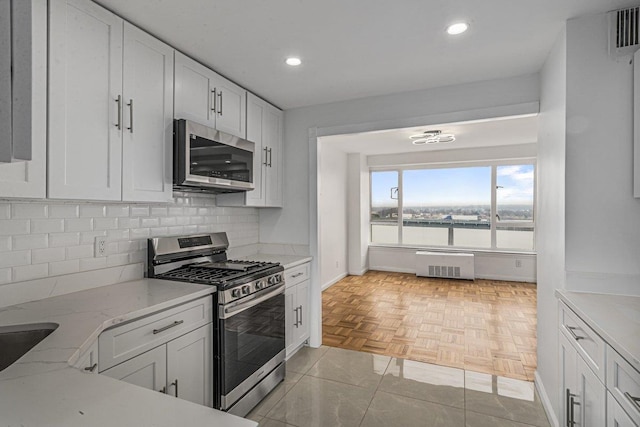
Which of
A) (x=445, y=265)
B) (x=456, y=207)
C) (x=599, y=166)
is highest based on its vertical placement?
(x=599, y=166)

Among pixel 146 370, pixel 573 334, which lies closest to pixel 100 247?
pixel 146 370

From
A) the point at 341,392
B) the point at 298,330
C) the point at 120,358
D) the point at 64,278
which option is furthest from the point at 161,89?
the point at 341,392

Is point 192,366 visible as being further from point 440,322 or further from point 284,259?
point 440,322

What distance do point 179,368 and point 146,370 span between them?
0.22m

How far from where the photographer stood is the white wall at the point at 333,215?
543cm

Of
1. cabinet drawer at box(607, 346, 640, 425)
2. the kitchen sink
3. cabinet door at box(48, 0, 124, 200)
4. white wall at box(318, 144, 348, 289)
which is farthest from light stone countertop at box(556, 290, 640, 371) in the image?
white wall at box(318, 144, 348, 289)

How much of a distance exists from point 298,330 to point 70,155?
2203 mm

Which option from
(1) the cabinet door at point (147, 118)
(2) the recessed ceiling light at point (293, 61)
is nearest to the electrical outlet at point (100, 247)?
(1) the cabinet door at point (147, 118)

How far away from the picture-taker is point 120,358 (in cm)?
142

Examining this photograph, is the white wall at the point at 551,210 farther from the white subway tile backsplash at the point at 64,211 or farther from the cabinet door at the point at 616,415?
the white subway tile backsplash at the point at 64,211

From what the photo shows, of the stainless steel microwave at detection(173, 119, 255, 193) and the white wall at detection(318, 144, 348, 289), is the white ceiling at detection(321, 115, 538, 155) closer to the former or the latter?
the white wall at detection(318, 144, 348, 289)

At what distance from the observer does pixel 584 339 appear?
1412 mm

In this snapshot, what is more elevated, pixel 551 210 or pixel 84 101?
pixel 84 101

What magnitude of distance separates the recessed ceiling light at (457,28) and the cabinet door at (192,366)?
2231mm
